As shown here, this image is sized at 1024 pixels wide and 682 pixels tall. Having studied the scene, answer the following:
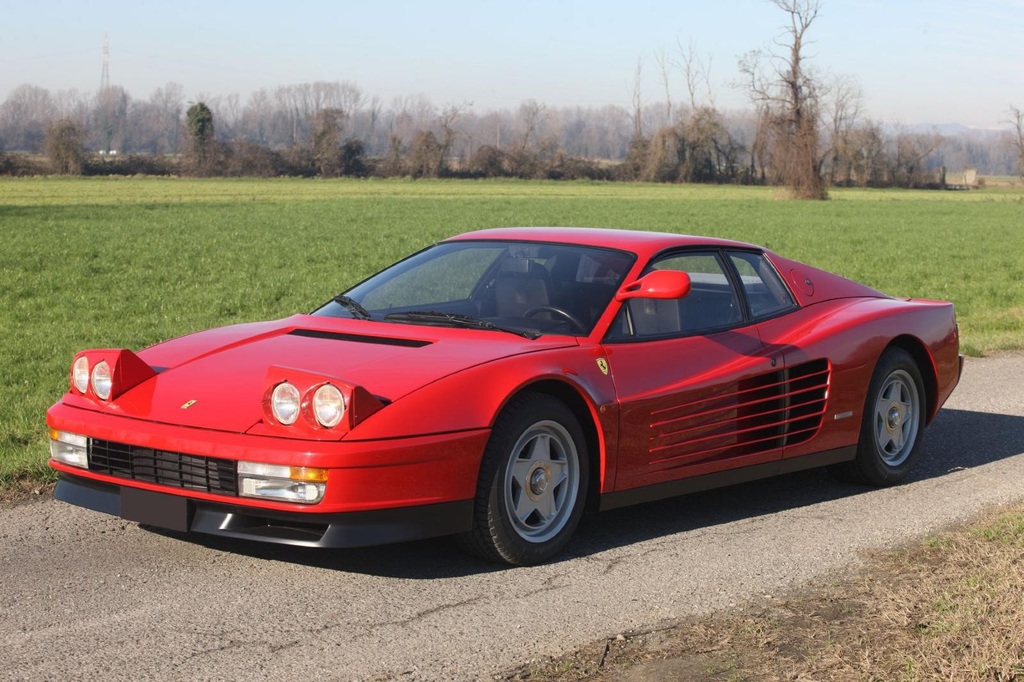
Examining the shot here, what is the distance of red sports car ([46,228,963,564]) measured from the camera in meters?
4.26

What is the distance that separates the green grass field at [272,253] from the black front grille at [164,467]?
5.87 feet

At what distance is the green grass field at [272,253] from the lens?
12492mm

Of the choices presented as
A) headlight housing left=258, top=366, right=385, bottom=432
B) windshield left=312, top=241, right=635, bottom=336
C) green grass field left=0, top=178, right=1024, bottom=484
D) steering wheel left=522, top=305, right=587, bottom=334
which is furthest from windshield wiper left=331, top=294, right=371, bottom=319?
green grass field left=0, top=178, right=1024, bottom=484

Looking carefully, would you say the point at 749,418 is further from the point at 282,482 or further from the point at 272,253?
the point at 272,253

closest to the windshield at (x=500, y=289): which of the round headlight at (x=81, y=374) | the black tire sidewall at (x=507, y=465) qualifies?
the black tire sidewall at (x=507, y=465)

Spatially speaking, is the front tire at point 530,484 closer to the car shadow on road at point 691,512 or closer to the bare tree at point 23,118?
the car shadow on road at point 691,512

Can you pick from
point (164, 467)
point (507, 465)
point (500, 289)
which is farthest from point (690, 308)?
point (164, 467)

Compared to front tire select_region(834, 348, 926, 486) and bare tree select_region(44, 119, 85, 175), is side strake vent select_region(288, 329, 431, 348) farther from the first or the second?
bare tree select_region(44, 119, 85, 175)

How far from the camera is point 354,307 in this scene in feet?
18.6

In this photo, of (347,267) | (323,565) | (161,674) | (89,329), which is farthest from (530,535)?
(347,267)

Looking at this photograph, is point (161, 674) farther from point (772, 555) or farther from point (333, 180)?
point (333, 180)

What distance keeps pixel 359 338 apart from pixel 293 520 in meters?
1.12

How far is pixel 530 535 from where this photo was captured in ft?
15.6

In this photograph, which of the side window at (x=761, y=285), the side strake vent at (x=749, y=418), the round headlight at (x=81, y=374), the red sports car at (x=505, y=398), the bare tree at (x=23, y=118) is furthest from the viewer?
the bare tree at (x=23, y=118)
